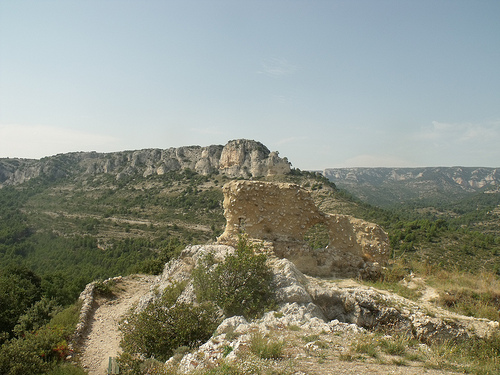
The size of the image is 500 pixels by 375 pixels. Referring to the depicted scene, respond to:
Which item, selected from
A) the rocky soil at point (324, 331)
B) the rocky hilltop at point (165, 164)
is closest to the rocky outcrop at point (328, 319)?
the rocky soil at point (324, 331)

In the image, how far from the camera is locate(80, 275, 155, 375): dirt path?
825 cm

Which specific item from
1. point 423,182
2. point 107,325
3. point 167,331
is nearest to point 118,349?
point 107,325

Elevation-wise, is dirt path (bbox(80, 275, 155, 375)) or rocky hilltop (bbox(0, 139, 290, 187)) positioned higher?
→ rocky hilltop (bbox(0, 139, 290, 187))

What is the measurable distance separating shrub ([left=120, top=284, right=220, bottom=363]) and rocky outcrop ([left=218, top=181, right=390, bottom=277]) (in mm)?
3874

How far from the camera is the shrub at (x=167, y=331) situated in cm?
619

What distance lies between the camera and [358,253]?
35.4ft

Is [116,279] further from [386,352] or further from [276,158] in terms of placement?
[276,158]

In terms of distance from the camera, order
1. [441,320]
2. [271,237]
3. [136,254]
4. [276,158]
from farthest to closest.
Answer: [276,158] < [136,254] < [271,237] < [441,320]

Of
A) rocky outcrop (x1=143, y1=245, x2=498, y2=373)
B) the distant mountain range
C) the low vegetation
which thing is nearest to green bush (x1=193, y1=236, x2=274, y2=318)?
the low vegetation

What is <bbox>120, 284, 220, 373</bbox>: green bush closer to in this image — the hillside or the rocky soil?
the rocky soil

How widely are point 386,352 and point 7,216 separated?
228ft

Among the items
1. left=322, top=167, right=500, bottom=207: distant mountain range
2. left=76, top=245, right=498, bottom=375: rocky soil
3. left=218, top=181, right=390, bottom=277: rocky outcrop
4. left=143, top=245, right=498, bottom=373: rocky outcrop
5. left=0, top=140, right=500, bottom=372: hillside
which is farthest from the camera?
left=322, top=167, right=500, bottom=207: distant mountain range

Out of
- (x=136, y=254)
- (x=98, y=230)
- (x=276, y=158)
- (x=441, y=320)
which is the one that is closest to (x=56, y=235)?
(x=98, y=230)

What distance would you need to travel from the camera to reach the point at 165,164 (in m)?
81.4
